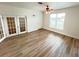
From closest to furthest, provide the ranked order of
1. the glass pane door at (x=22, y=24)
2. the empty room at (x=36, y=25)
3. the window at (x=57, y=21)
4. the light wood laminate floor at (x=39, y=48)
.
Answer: the light wood laminate floor at (x=39, y=48), the empty room at (x=36, y=25), the glass pane door at (x=22, y=24), the window at (x=57, y=21)

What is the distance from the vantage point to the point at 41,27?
7688 millimetres

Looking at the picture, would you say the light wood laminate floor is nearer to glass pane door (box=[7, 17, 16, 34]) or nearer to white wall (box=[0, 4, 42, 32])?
glass pane door (box=[7, 17, 16, 34])

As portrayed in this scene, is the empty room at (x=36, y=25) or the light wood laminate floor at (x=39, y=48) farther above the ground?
the empty room at (x=36, y=25)

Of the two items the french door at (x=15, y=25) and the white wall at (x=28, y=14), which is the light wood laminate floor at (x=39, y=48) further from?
the white wall at (x=28, y=14)

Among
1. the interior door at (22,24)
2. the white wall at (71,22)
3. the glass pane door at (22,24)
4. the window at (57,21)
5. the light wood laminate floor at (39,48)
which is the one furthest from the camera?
the window at (57,21)

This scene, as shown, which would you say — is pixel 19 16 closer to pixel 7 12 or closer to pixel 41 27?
pixel 7 12

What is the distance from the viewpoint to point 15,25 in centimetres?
504

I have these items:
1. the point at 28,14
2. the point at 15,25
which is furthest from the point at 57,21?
the point at 15,25

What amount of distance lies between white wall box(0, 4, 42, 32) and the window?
148cm

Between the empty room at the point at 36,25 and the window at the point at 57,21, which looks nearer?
the empty room at the point at 36,25

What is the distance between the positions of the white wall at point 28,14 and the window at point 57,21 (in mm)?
1478

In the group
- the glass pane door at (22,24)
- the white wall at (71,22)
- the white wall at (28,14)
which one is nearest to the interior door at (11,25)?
the white wall at (28,14)

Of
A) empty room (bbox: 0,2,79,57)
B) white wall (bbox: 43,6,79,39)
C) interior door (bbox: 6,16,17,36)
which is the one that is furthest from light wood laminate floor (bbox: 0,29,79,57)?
interior door (bbox: 6,16,17,36)

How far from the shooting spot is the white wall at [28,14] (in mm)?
4186
